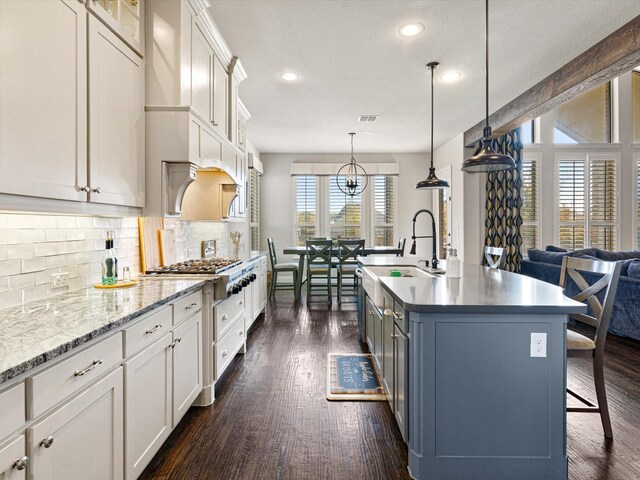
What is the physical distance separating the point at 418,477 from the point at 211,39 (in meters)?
3.13

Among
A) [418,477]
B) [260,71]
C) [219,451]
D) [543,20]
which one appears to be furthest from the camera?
[260,71]

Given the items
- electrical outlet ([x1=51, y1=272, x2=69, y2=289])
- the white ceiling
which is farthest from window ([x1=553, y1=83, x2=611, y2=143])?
electrical outlet ([x1=51, y1=272, x2=69, y2=289])

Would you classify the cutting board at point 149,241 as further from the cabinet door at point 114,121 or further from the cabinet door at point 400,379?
the cabinet door at point 400,379

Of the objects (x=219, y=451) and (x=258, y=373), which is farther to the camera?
(x=258, y=373)

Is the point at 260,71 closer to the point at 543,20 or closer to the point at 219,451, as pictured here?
the point at 543,20

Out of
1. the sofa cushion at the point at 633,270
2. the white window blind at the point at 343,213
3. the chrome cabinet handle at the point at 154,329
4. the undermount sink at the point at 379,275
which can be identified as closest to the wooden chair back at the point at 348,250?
the white window blind at the point at 343,213

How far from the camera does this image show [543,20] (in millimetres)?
2748

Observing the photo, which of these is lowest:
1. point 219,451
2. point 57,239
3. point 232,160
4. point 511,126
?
point 219,451

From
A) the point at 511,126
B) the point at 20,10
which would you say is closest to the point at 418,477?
the point at 20,10

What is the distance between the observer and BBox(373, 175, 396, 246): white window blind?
773 cm

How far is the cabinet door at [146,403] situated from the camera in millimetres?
1555

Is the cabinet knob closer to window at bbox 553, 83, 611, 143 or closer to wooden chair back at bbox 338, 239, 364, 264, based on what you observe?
wooden chair back at bbox 338, 239, 364, 264

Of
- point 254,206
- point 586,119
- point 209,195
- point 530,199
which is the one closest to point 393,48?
point 209,195

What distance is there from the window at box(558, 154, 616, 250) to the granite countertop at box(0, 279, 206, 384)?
6711mm
